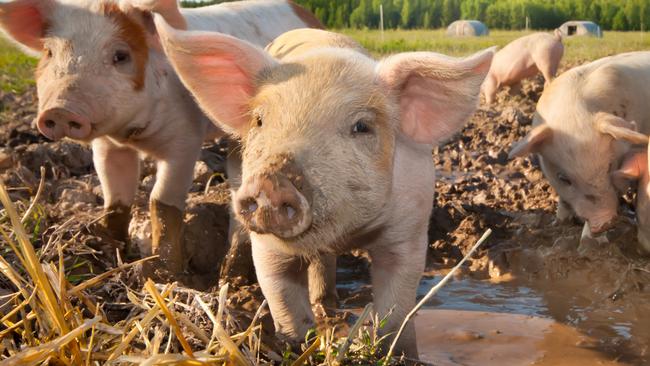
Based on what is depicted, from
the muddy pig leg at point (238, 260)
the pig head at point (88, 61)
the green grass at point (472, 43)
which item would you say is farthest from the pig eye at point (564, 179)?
the green grass at point (472, 43)

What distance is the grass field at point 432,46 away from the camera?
16.8m

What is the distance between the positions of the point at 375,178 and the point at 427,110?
1.53ft

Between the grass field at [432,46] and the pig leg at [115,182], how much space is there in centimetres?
885

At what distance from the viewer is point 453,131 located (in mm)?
3299

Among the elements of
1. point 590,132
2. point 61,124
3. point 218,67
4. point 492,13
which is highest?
point 492,13

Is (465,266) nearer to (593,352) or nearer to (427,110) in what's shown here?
(593,352)

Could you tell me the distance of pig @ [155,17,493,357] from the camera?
2756 mm

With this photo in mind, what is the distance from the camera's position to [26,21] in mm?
4570

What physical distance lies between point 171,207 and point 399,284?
183 centimetres

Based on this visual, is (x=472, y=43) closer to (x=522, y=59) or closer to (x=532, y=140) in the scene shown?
(x=522, y=59)

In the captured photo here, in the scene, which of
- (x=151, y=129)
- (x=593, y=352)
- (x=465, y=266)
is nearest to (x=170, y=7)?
(x=151, y=129)

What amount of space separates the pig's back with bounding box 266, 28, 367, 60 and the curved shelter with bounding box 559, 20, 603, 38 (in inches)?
832

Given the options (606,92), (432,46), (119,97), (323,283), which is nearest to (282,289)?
(323,283)

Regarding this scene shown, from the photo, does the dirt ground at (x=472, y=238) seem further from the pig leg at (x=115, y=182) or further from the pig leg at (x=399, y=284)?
the pig leg at (x=399, y=284)
